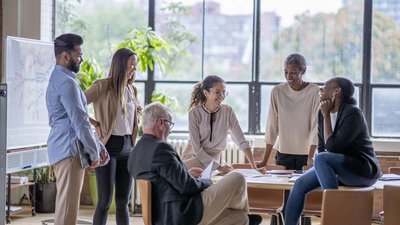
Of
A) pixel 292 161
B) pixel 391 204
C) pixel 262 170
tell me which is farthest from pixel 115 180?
pixel 391 204

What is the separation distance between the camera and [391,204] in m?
4.42

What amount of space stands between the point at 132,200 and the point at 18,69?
78.1 inches

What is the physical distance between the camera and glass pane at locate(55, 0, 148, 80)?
7984 millimetres

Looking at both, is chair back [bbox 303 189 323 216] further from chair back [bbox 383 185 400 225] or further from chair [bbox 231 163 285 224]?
chair back [bbox 383 185 400 225]

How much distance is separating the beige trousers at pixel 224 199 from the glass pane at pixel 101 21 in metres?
3.74

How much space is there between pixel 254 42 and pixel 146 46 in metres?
1.13

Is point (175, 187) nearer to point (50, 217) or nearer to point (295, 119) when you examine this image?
point (295, 119)

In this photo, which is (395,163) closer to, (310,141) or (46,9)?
(310,141)

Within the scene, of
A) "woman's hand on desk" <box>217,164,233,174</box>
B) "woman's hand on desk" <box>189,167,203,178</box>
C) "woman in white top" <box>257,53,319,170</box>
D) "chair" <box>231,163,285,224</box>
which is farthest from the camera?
"woman in white top" <box>257,53,319,170</box>

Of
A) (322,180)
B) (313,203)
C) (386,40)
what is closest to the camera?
(322,180)

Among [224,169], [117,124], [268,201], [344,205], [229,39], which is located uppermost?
[229,39]

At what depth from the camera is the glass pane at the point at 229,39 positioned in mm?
7809

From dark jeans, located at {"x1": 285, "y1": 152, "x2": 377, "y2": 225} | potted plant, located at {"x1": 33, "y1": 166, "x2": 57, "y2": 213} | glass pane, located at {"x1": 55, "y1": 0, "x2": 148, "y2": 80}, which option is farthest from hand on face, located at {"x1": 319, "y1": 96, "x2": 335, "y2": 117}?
potted plant, located at {"x1": 33, "y1": 166, "x2": 57, "y2": 213}

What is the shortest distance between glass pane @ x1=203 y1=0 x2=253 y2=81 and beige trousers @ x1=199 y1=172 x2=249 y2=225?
3492 millimetres
